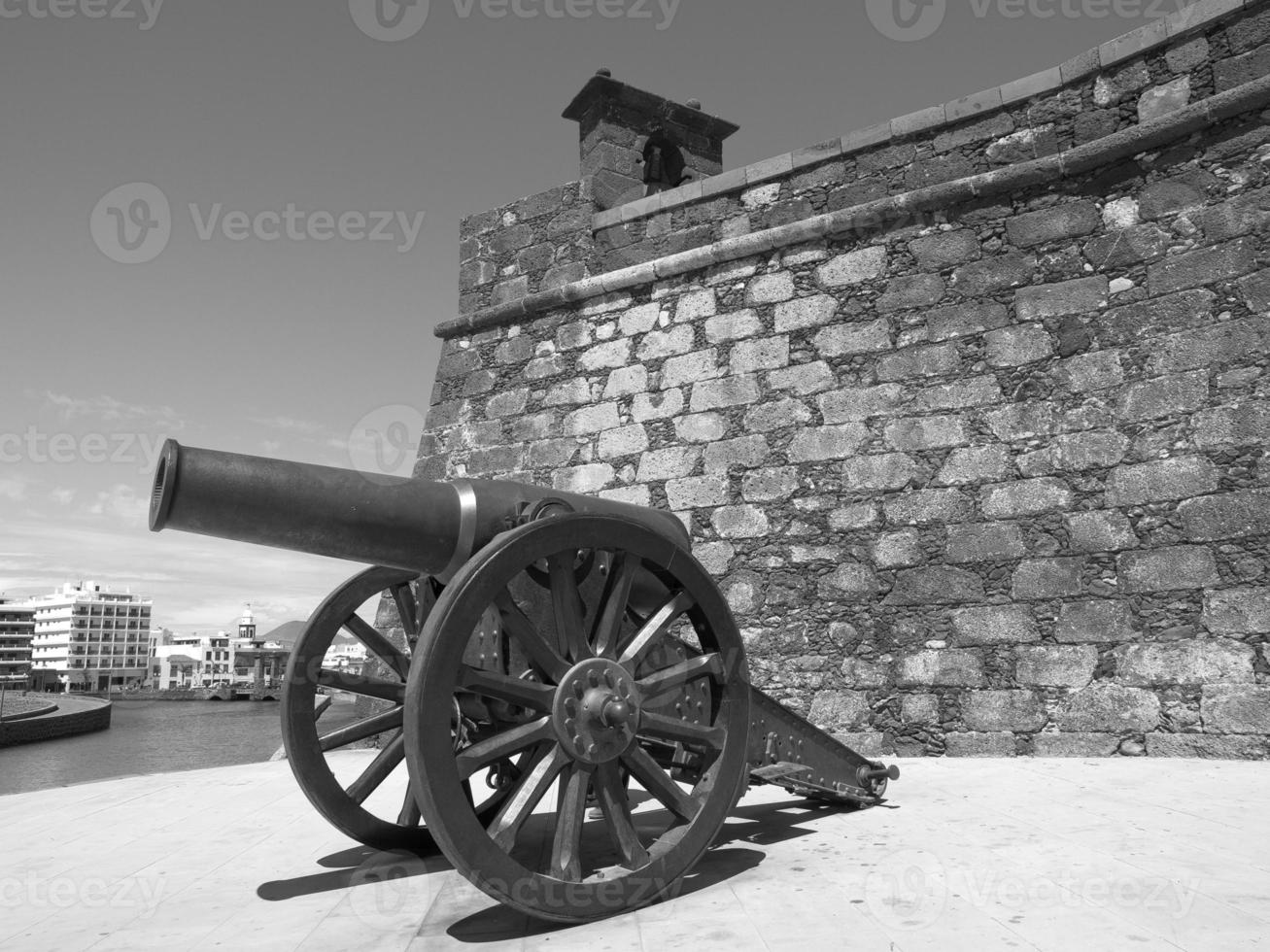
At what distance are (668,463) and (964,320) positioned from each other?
2185 mm

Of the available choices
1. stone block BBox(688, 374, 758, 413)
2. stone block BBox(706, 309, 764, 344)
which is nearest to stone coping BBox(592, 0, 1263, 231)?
stone block BBox(706, 309, 764, 344)

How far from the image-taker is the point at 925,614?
18.5ft

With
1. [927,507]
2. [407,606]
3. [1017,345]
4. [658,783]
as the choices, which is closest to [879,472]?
[927,507]

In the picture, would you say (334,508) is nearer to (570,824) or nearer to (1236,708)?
(570,824)

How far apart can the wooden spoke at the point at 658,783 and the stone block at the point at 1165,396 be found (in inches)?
145

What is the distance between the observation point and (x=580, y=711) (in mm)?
2668

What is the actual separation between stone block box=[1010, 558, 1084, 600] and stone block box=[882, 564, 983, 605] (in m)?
0.22

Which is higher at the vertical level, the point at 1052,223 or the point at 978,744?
the point at 1052,223

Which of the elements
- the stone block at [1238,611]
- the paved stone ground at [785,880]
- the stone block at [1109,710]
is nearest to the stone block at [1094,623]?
the stone block at [1109,710]

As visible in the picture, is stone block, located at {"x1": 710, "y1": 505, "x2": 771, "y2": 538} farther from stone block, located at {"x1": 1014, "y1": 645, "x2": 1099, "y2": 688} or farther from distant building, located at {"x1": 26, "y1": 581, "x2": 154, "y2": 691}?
distant building, located at {"x1": 26, "y1": 581, "x2": 154, "y2": 691}

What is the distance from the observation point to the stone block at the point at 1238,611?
4727 millimetres

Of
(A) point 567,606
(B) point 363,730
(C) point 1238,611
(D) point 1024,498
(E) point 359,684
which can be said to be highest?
(D) point 1024,498

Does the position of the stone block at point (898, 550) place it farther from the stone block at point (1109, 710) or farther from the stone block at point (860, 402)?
the stone block at point (1109, 710)

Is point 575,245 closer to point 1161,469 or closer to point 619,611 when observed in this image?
point 1161,469
